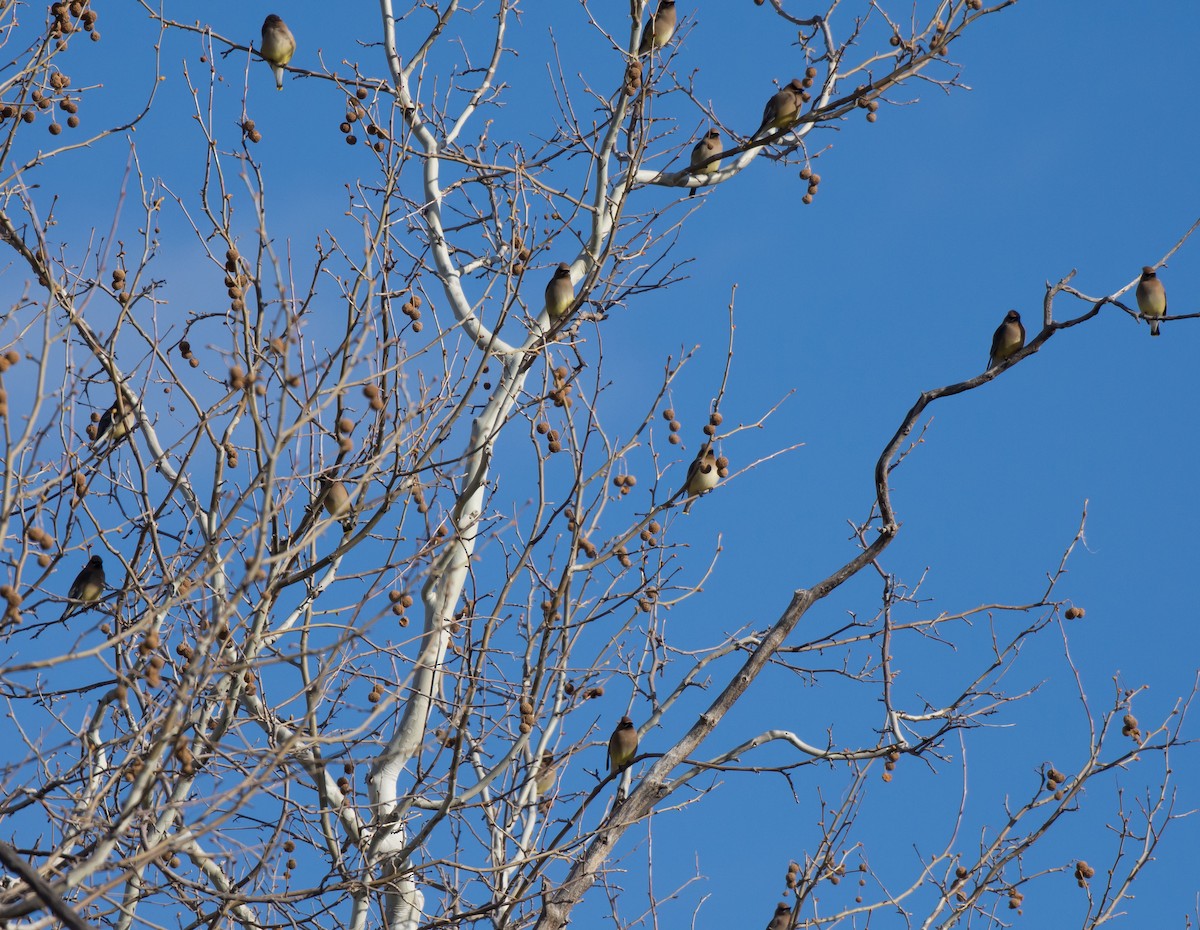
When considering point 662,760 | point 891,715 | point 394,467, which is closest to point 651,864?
point 662,760

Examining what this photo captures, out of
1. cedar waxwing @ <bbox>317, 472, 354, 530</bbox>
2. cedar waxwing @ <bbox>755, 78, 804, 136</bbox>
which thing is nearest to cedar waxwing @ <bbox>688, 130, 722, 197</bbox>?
cedar waxwing @ <bbox>755, 78, 804, 136</bbox>

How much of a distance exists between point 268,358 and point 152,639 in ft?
3.93

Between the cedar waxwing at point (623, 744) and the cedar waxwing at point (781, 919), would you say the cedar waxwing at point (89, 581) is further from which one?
the cedar waxwing at point (781, 919)

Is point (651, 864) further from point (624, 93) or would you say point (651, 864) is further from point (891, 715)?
point (624, 93)

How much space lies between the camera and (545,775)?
556 centimetres

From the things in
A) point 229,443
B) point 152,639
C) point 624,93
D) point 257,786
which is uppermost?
point 624,93

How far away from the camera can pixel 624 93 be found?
6.49 meters

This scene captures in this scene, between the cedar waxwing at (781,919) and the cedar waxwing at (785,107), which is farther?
the cedar waxwing at (785,107)

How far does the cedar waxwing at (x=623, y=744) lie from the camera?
550 centimetres

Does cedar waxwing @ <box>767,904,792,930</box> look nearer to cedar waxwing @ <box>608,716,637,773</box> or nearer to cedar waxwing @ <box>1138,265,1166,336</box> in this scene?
cedar waxwing @ <box>608,716,637,773</box>

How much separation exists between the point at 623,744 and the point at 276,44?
3815mm

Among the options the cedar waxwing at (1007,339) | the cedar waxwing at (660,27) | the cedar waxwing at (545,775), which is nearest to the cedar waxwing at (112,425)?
the cedar waxwing at (545,775)

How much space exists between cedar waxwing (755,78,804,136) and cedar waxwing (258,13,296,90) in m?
2.33

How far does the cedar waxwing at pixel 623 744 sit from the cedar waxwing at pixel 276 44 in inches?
146
